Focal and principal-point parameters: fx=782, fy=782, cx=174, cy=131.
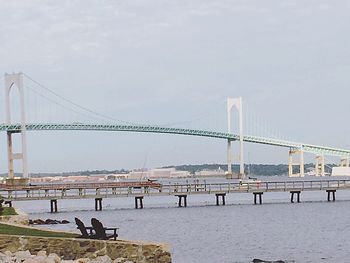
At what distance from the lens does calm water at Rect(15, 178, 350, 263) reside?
29.6 meters

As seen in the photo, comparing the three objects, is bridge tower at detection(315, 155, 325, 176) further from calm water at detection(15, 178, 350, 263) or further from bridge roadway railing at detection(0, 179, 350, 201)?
calm water at detection(15, 178, 350, 263)

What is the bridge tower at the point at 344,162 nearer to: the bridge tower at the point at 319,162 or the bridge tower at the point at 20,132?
the bridge tower at the point at 319,162

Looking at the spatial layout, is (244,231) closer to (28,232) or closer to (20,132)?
(28,232)

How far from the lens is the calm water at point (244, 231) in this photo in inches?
1164

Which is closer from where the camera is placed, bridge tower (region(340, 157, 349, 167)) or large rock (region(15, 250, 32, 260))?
large rock (region(15, 250, 32, 260))

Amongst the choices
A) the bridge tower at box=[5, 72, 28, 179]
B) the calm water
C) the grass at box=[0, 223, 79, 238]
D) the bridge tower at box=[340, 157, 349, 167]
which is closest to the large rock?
the grass at box=[0, 223, 79, 238]

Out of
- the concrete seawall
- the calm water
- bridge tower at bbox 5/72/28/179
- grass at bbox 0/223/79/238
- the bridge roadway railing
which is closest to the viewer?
the concrete seawall

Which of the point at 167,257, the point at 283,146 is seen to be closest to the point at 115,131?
the point at 283,146

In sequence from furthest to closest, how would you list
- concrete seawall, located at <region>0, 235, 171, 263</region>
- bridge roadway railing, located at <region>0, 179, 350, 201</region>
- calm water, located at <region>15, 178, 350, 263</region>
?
1. bridge roadway railing, located at <region>0, 179, 350, 201</region>
2. calm water, located at <region>15, 178, 350, 263</region>
3. concrete seawall, located at <region>0, 235, 171, 263</region>

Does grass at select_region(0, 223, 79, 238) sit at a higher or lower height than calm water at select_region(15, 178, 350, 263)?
higher

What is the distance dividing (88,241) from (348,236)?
2392cm

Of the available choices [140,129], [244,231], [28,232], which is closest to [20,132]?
[140,129]

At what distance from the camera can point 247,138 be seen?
110312 millimetres

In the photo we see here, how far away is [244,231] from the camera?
41.0 meters
